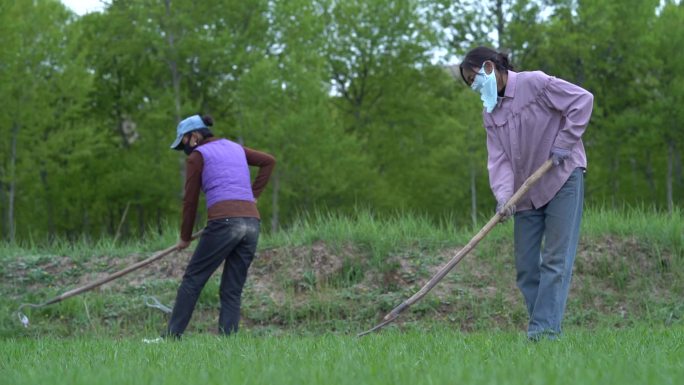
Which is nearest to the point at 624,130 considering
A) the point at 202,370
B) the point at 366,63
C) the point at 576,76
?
the point at 576,76

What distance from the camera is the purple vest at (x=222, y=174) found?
28.1 feet

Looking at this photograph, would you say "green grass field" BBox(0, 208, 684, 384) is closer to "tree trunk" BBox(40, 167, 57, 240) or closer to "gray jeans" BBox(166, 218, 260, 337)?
"gray jeans" BBox(166, 218, 260, 337)

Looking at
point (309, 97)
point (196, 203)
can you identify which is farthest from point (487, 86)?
point (309, 97)

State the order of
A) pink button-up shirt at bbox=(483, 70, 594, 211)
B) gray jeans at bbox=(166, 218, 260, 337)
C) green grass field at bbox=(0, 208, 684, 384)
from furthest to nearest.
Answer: gray jeans at bbox=(166, 218, 260, 337), pink button-up shirt at bbox=(483, 70, 594, 211), green grass field at bbox=(0, 208, 684, 384)

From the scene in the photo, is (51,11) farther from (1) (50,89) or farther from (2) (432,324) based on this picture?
(2) (432,324)

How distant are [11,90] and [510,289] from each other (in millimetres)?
25016

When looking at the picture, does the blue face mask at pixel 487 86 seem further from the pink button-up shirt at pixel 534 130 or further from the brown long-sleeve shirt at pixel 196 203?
the brown long-sleeve shirt at pixel 196 203

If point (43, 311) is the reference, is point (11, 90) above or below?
above

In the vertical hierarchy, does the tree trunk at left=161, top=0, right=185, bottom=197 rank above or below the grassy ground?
above

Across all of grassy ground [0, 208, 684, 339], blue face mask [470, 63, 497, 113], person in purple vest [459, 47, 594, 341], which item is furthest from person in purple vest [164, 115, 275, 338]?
blue face mask [470, 63, 497, 113]

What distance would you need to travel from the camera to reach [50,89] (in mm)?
33125

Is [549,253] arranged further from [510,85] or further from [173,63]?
[173,63]

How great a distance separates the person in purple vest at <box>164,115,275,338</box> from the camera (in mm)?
8484

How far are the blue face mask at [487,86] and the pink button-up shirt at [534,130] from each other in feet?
0.25
